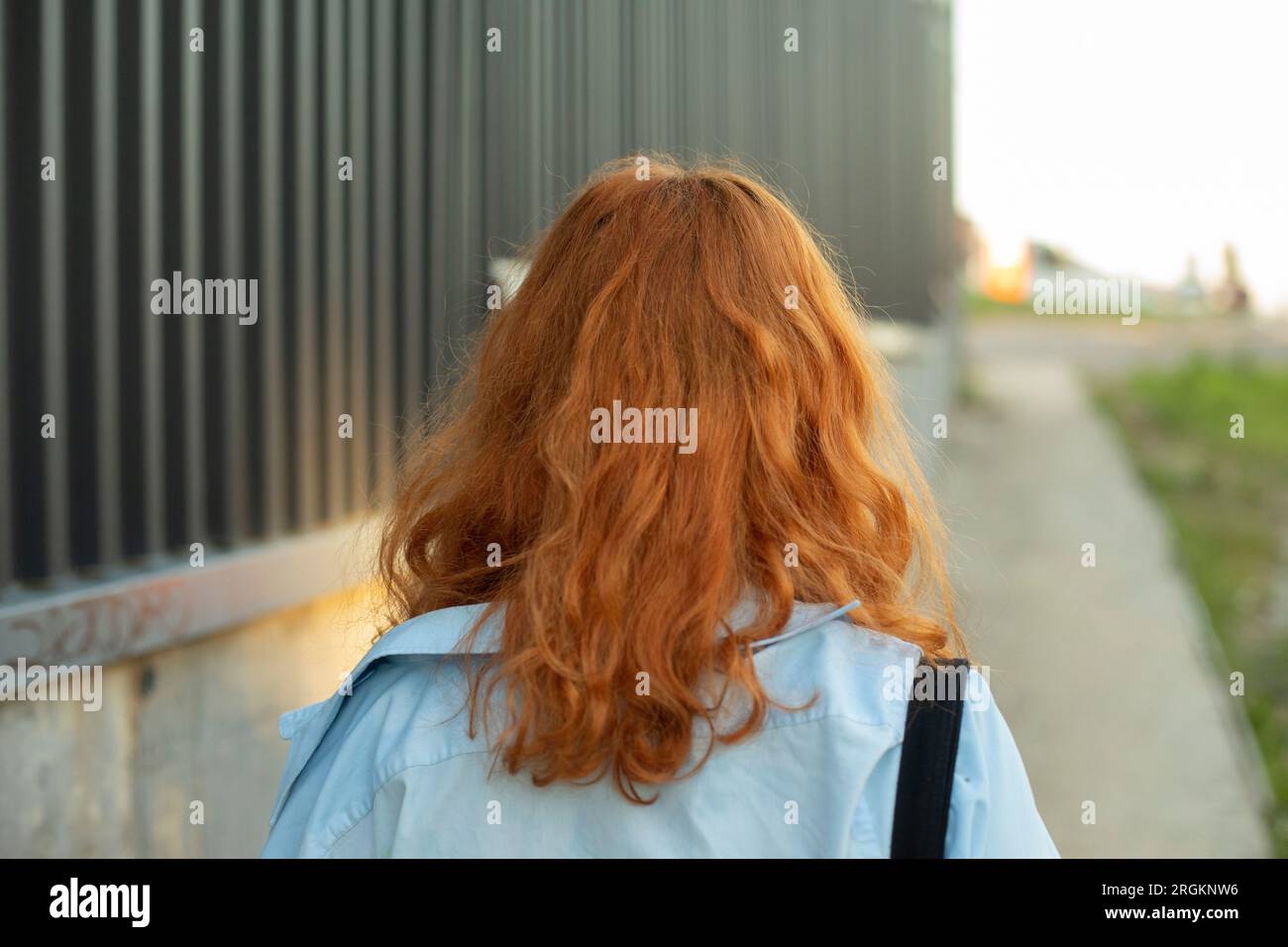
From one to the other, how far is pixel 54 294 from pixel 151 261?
352 millimetres

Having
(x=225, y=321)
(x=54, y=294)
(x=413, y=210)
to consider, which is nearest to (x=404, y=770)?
(x=54, y=294)

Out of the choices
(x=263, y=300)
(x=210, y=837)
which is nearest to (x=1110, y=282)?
(x=263, y=300)

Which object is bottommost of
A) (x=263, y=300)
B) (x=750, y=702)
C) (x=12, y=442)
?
(x=750, y=702)

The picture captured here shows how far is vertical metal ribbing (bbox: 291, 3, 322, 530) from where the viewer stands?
379 centimetres

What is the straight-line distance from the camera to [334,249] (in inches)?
157

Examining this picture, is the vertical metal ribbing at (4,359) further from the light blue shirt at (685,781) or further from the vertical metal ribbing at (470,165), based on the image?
the vertical metal ribbing at (470,165)

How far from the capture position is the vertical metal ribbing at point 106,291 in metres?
2.97

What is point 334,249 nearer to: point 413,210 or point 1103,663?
point 413,210

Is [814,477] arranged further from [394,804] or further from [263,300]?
[263,300]

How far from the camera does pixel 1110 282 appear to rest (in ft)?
18.5

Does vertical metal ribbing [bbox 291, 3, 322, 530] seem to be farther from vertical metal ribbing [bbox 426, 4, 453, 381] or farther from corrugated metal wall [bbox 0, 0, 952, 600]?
vertical metal ribbing [bbox 426, 4, 453, 381]

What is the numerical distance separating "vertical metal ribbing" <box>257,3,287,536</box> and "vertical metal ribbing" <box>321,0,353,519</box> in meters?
0.22
